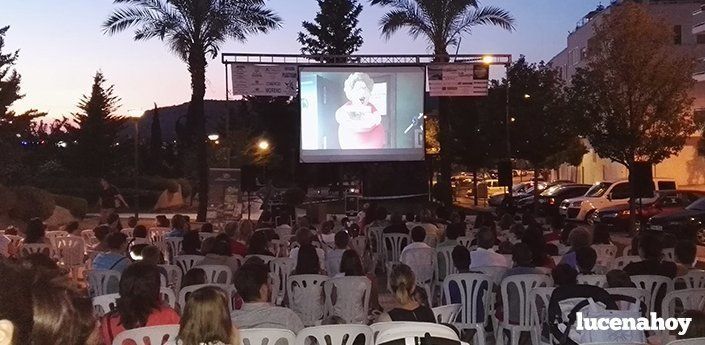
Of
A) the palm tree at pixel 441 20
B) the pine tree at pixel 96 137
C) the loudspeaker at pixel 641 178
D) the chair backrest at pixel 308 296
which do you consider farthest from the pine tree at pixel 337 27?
the chair backrest at pixel 308 296

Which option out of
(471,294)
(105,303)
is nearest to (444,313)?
(471,294)

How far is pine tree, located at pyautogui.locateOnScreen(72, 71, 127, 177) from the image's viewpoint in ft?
152

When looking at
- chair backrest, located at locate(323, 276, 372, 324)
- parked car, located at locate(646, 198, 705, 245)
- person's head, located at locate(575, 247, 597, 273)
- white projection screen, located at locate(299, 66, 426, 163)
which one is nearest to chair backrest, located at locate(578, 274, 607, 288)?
person's head, located at locate(575, 247, 597, 273)

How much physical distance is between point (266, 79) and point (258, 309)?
1632 cm

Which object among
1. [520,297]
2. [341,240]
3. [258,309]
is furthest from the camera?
[341,240]

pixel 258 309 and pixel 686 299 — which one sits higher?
pixel 258 309

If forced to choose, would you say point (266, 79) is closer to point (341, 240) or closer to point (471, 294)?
point (341, 240)

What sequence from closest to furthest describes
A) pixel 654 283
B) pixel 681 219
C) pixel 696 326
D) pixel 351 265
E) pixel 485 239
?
pixel 696 326 → pixel 654 283 → pixel 351 265 → pixel 485 239 → pixel 681 219

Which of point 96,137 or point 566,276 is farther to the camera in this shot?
point 96,137

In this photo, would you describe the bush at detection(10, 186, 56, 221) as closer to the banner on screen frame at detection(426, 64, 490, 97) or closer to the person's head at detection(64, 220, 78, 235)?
the banner on screen frame at detection(426, 64, 490, 97)

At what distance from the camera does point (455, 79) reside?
22.5 metres

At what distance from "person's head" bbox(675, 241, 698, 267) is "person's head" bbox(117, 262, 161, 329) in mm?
5215

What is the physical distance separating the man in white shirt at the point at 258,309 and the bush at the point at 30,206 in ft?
72.6

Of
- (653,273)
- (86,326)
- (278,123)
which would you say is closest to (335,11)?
(278,123)
